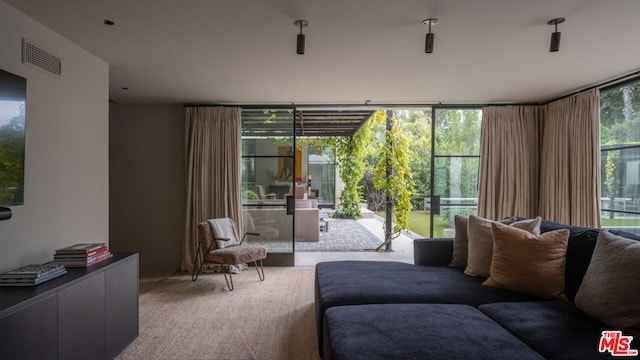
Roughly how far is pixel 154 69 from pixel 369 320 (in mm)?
3141

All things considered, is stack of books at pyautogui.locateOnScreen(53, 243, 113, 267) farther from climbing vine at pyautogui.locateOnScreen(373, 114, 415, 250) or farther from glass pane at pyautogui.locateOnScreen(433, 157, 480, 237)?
climbing vine at pyautogui.locateOnScreen(373, 114, 415, 250)

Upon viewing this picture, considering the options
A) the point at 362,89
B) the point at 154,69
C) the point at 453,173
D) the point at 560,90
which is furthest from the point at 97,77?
the point at 560,90

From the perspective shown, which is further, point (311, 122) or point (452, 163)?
point (311, 122)

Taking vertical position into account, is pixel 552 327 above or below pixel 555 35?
below

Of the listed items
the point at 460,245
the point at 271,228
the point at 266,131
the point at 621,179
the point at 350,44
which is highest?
the point at 350,44

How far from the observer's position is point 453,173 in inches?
193

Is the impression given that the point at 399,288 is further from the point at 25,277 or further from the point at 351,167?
the point at 351,167

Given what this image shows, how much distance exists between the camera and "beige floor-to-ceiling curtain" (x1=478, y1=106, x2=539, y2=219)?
465 centimetres

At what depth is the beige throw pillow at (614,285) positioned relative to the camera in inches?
63.9

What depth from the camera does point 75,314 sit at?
1993 millimetres

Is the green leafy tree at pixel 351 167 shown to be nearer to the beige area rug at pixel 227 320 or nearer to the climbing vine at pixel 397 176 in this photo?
the climbing vine at pixel 397 176

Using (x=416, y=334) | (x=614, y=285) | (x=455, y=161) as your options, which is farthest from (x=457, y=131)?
(x=416, y=334)

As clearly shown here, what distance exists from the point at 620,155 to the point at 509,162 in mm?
1208

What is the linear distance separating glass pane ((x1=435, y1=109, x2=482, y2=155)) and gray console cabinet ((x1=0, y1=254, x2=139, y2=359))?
4160 millimetres
